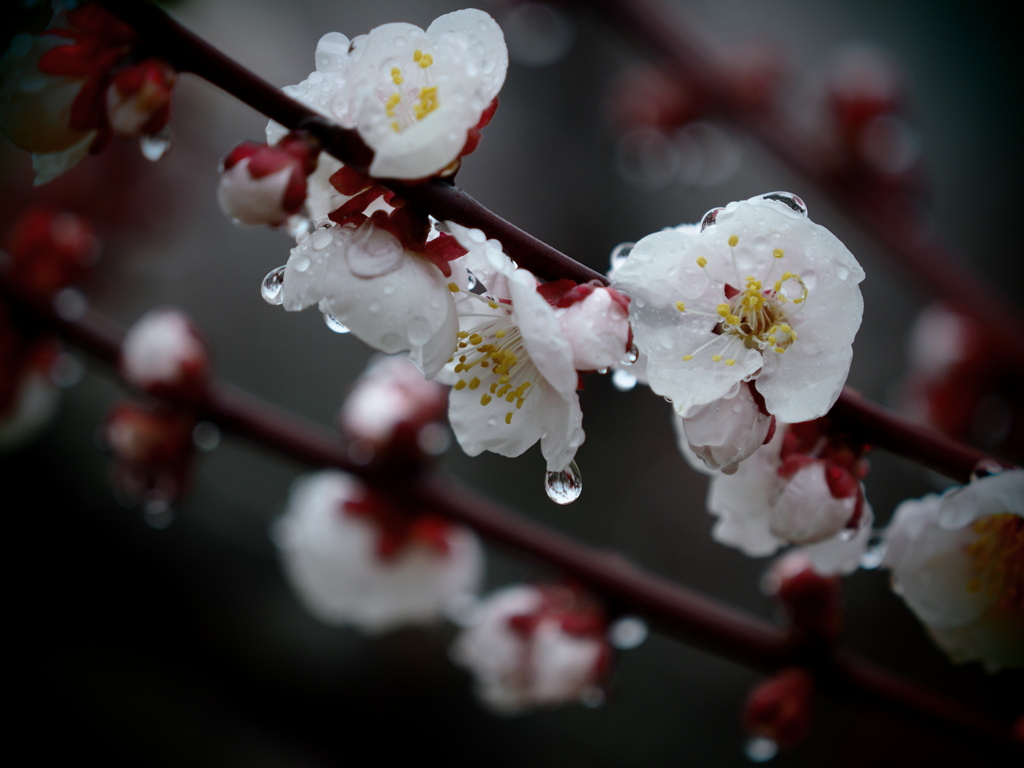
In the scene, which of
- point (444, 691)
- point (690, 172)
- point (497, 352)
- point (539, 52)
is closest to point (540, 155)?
point (539, 52)

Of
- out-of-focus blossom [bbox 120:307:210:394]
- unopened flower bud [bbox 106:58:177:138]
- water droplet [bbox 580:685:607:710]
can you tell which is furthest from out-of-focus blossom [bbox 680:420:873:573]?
out-of-focus blossom [bbox 120:307:210:394]

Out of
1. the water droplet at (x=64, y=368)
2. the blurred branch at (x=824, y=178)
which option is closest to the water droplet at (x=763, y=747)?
the blurred branch at (x=824, y=178)

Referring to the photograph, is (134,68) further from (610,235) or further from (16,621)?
(610,235)

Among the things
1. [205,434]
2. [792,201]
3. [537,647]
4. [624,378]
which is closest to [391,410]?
[205,434]

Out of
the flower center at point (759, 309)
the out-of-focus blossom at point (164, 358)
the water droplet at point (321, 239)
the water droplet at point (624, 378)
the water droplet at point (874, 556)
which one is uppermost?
the flower center at point (759, 309)

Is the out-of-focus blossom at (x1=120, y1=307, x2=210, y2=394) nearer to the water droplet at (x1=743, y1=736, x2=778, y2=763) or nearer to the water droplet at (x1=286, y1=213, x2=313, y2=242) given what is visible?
the water droplet at (x1=286, y1=213, x2=313, y2=242)

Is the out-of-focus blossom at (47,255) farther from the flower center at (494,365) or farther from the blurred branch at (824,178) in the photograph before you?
the blurred branch at (824,178)

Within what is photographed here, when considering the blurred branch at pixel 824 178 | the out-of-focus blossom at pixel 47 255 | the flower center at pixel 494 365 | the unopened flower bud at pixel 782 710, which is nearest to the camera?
the flower center at pixel 494 365
